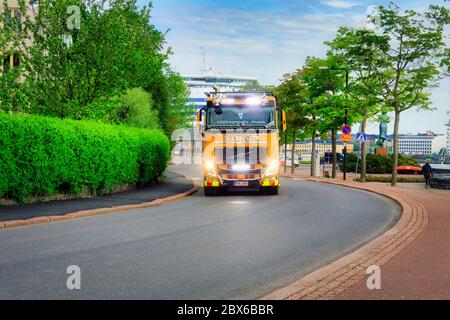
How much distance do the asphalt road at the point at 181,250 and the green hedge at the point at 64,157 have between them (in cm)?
284

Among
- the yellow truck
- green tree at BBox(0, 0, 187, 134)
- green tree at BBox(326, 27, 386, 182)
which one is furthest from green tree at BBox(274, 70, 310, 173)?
the yellow truck

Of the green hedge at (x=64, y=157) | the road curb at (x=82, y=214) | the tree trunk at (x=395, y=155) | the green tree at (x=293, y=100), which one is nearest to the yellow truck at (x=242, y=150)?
the road curb at (x=82, y=214)

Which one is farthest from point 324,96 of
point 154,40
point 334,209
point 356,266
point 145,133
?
point 356,266

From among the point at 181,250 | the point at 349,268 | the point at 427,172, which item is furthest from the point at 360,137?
the point at 349,268

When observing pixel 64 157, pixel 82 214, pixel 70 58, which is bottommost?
pixel 82 214

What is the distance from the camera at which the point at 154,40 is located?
169 ft

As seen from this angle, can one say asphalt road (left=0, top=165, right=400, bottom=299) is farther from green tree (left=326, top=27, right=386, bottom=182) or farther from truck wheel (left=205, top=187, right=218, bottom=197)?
green tree (left=326, top=27, right=386, bottom=182)

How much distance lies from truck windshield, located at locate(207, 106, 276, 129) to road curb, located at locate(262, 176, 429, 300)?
28.9 ft

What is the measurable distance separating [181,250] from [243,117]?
11974mm

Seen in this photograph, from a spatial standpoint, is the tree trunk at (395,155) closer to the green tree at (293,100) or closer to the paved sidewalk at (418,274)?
the green tree at (293,100)

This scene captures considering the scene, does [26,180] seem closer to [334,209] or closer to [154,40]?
[334,209]

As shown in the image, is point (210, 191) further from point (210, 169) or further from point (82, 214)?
point (82, 214)

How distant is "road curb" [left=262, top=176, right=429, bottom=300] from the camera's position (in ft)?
19.7

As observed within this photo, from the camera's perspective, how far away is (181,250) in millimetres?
9102
